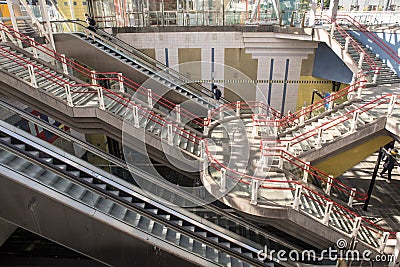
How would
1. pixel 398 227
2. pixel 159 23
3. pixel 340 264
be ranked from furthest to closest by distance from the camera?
1. pixel 159 23
2. pixel 398 227
3. pixel 340 264

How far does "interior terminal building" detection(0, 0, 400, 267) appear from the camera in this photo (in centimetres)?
473

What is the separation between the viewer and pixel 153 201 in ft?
18.5

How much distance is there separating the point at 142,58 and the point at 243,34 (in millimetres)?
4212

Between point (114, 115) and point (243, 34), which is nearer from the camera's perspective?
point (114, 115)

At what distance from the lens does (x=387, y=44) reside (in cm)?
884

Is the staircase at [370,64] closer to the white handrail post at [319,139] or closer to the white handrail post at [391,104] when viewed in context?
the white handrail post at [391,104]

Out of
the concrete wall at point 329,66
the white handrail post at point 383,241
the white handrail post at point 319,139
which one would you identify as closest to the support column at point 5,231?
the white handrail post at point 319,139

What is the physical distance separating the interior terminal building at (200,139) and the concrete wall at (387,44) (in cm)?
5

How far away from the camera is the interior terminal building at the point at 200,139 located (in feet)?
15.5

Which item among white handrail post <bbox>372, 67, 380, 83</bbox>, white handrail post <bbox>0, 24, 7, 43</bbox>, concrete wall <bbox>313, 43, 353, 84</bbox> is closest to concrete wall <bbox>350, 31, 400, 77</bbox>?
white handrail post <bbox>372, 67, 380, 83</bbox>

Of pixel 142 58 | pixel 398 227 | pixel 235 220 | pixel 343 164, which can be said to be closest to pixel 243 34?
pixel 142 58

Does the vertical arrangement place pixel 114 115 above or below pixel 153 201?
above

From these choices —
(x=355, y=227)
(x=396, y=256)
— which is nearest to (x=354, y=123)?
(x=355, y=227)

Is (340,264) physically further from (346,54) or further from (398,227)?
(346,54)
